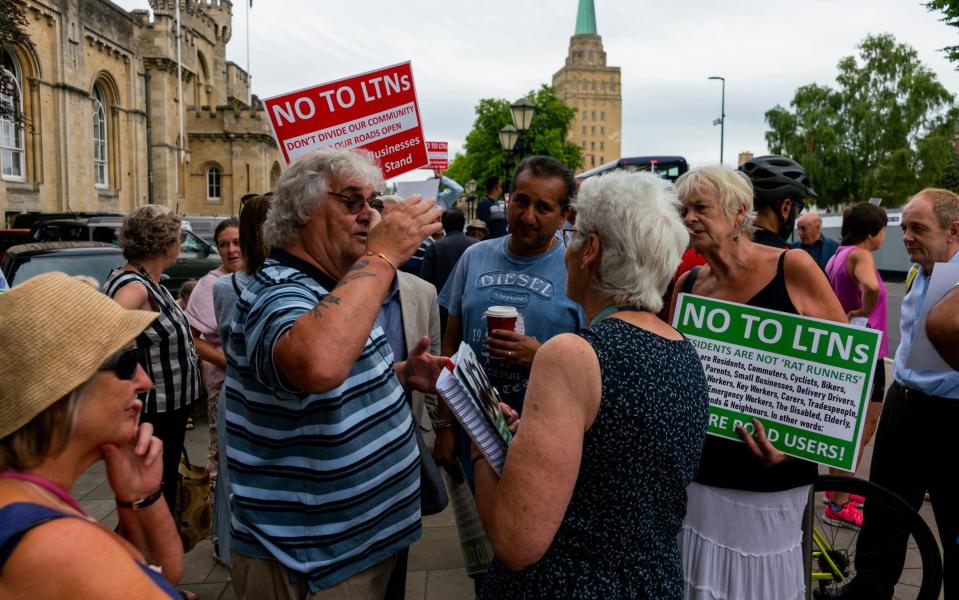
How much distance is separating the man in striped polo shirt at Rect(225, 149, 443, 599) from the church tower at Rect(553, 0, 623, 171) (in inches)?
5173

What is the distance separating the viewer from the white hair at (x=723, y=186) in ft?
8.80

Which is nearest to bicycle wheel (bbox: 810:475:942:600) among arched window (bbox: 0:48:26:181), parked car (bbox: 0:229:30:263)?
parked car (bbox: 0:229:30:263)

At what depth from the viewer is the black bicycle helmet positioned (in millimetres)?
3084

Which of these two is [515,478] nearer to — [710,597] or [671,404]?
[671,404]

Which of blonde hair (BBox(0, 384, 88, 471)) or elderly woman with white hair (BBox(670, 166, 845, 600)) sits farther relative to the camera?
elderly woman with white hair (BBox(670, 166, 845, 600))

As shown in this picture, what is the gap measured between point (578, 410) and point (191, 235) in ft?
46.2

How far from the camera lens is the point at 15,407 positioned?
1316mm

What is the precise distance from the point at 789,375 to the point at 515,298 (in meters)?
1.23

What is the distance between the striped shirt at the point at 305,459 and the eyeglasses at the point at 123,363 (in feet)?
1.27

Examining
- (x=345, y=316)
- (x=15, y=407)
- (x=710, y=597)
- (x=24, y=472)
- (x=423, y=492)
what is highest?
(x=345, y=316)

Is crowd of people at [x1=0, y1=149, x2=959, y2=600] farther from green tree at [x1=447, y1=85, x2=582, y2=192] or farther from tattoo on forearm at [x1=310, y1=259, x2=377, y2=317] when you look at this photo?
green tree at [x1=447, y1=85, x2=582, y2=192]

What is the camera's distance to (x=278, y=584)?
79.7 inches

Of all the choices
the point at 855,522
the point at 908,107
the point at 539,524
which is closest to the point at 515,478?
the point at 539,524

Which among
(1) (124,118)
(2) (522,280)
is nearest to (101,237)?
(2) (522,280)
